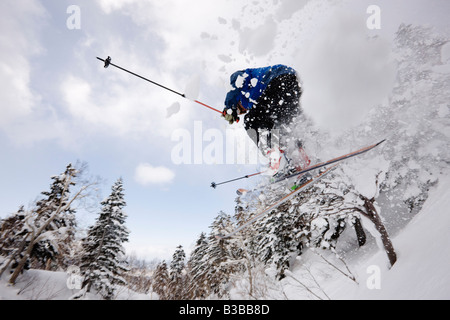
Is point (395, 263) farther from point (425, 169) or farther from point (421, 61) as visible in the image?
point (421, 61)

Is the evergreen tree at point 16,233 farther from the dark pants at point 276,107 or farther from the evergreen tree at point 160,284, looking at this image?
the dark pants at point 276,107

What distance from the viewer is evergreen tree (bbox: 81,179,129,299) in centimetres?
1237

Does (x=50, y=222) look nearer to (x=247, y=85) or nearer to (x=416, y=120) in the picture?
(x=247, y=85)

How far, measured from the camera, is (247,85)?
227 inches

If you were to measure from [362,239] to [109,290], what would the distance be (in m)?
15.8

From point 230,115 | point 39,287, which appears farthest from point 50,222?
point 230,115

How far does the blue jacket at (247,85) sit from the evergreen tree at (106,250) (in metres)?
13.4

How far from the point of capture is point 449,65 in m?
5.59

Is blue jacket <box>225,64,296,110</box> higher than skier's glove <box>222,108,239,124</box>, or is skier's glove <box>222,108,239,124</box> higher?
blue jacket <box>225,64,296,110</box>

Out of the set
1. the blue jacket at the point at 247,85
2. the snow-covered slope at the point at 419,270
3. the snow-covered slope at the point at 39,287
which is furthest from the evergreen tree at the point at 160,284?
the blue jacket at the point at 247,85

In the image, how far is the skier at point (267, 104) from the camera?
5.44 m

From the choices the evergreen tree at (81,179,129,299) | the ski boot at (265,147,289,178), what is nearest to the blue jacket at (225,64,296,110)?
the ski boot at (265,147,289,178)

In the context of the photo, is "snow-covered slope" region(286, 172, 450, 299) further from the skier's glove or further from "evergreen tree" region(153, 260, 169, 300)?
the skier's glove
